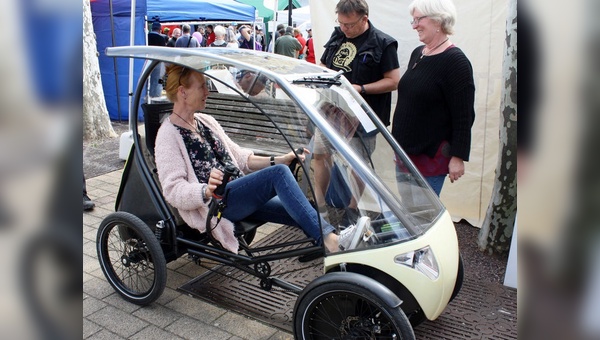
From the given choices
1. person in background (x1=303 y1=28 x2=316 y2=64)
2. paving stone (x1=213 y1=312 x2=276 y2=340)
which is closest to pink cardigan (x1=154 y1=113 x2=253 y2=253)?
paving stone (x1=213 y1=312 x2=276 y2=340)

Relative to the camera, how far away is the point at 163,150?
3.30 metres

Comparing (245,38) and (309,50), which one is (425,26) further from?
(245,38)

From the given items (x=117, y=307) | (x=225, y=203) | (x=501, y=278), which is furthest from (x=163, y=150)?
(x=501, y=278)

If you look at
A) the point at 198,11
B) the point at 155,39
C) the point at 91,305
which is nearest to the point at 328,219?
the point at 91,305

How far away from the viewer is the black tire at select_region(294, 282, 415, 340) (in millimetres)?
2502

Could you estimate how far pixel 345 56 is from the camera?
4449mm

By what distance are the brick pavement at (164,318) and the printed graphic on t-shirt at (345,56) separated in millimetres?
1995

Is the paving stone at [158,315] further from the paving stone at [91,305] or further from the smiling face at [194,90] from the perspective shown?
the smiling face at [194,90]

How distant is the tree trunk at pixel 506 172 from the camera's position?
4125 mm

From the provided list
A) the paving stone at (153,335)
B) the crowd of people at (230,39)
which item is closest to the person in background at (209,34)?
the crowd of people at (230,39)

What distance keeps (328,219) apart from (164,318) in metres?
1.27

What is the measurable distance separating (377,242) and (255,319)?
1.08 meters

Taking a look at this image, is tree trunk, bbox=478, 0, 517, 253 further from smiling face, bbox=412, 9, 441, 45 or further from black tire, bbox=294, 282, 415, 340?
black tire, bbox=294, 282, 415, 340

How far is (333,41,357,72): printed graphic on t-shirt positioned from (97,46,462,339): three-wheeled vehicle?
1.07m
